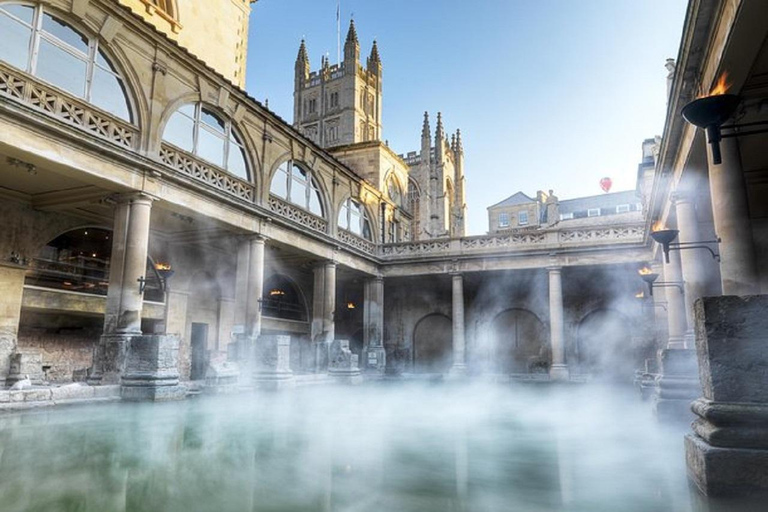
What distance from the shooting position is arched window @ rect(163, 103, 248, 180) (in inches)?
567

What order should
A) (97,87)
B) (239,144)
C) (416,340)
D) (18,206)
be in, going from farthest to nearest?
1. (416,340)
2. (239,144)
3. (18,206)
4. (97,87)

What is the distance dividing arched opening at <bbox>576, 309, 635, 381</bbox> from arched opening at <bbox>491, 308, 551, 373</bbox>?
191 cm

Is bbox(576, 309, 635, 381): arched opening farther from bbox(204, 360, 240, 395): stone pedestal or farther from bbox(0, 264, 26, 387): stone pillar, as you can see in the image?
bbox(0, 264, 26, 387): stone pillar

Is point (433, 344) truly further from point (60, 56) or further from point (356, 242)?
point (60, 56)

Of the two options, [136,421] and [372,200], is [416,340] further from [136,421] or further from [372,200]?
[136,421]

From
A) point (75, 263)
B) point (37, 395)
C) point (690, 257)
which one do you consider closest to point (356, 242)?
point (75, 263)

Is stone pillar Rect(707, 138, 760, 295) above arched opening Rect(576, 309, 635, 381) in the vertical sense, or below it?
above

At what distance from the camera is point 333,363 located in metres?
17.9

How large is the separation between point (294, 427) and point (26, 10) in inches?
433

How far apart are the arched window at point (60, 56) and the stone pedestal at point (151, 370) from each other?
5.86 metres

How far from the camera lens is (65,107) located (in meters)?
11.2

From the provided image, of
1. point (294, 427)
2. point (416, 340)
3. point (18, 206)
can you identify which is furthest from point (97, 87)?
point (416, 340)

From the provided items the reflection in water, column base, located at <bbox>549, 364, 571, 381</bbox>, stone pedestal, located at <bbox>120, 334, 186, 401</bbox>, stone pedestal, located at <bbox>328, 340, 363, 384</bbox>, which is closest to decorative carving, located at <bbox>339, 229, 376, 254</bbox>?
stone pedestal, located at <bbox>328, 340, 363, 384</bbox>

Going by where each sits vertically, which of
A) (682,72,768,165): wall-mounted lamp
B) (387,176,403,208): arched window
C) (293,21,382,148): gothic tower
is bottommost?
(682,72,768,165): wall-mounted lamp
